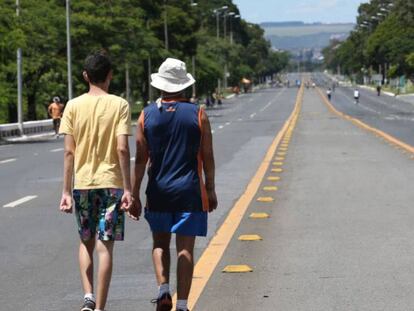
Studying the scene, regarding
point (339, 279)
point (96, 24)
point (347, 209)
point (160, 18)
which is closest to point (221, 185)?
point (347, 209)

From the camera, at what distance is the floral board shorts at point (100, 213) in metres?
6.92

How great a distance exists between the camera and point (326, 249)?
10211 mm

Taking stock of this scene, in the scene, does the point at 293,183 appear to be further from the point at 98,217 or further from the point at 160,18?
the point at 160,18

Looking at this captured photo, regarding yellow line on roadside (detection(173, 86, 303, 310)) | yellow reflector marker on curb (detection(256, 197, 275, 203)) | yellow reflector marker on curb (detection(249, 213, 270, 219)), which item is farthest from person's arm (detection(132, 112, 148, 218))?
yellow reflector marker on curb (detection(256, 197, 275, 203))

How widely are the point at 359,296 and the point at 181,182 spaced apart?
6.12 ft

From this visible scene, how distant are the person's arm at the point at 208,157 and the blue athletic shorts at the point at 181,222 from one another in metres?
0.13

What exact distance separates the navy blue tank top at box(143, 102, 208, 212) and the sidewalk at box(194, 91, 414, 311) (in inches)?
41.6

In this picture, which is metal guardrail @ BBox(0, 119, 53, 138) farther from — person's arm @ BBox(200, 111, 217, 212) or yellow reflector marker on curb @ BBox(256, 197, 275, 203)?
person's arm @ BBox(200, 111, 217, 212)

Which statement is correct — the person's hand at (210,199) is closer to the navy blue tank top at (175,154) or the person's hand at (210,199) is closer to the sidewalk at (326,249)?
the navy blue tank top at (175,154)

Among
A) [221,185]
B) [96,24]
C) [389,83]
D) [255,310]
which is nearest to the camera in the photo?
[255,310]

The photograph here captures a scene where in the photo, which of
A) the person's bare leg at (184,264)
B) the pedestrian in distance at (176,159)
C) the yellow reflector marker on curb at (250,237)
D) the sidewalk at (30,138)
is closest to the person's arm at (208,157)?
the pedestrian in distance at (176,159)

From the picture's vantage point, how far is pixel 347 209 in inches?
538

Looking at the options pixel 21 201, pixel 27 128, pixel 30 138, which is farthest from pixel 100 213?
pixel 27 128

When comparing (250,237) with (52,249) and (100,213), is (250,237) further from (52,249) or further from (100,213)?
(100,213)
